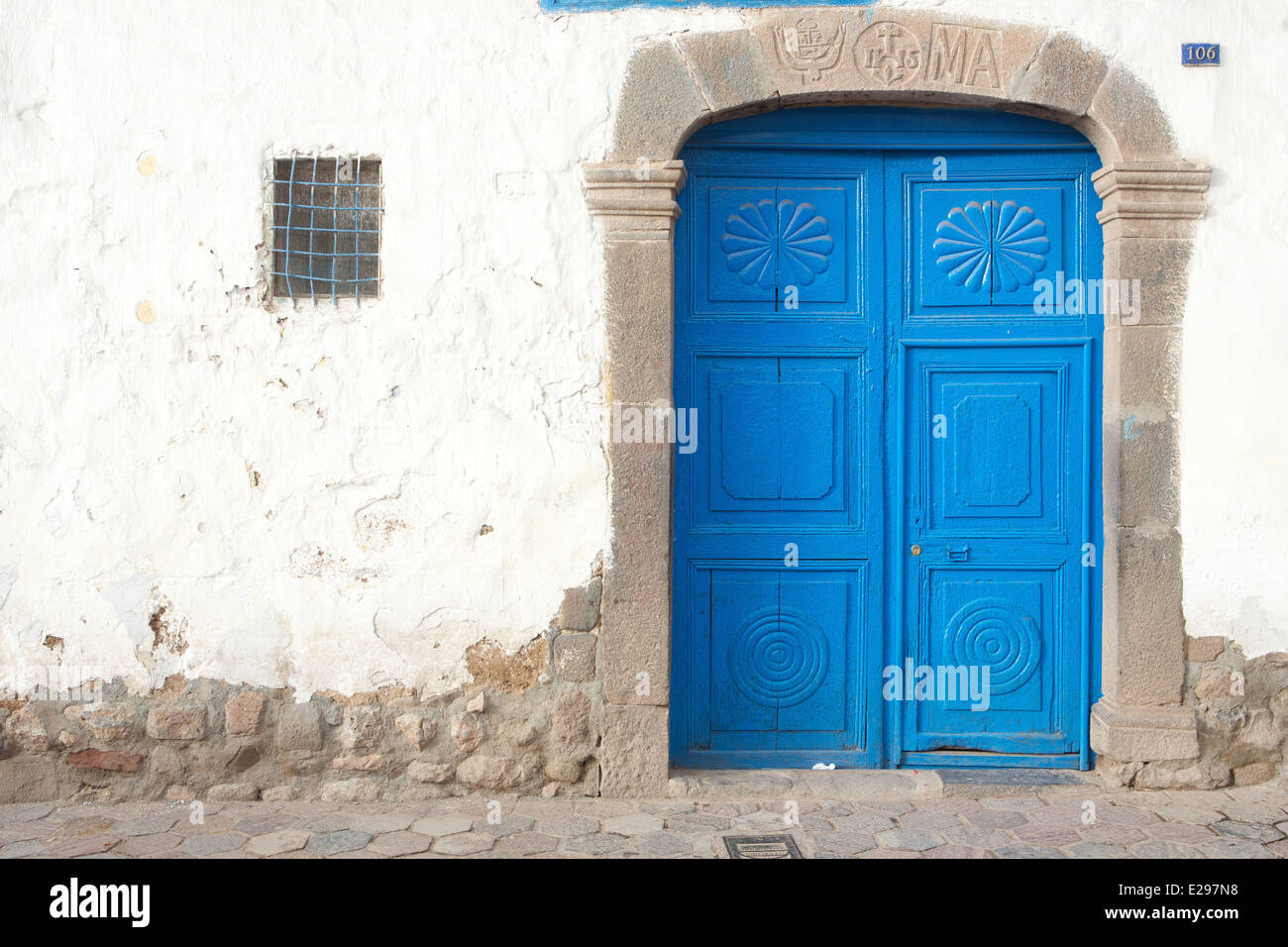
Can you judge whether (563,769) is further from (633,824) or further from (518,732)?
(633,824)

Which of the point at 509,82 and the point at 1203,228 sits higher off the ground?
the point at 509,82

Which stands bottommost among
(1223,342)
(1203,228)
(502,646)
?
(502,646)

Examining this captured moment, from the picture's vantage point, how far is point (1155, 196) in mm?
3701

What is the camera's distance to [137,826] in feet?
11.4

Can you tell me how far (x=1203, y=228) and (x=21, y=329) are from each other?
13.9ft

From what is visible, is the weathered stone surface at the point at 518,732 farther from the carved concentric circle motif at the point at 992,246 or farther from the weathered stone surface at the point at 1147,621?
the carved concentric circle motif at the point at 992,246

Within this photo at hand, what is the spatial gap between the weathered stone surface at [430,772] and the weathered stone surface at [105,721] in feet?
3.30

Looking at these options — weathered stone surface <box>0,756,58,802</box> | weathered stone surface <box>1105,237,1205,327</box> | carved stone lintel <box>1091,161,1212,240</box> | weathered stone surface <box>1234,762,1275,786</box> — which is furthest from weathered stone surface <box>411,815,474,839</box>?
carved stone lintel <box>1091,161,1212,240</box>

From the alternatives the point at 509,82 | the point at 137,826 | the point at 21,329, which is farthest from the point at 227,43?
the point at 137,826

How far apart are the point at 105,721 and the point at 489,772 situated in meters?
1.37

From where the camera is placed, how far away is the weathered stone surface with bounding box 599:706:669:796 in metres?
3.69

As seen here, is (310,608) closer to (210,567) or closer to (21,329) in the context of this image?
(210,567)

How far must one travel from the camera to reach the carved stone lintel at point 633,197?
366cm

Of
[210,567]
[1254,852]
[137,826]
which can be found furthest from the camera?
[210,567]
